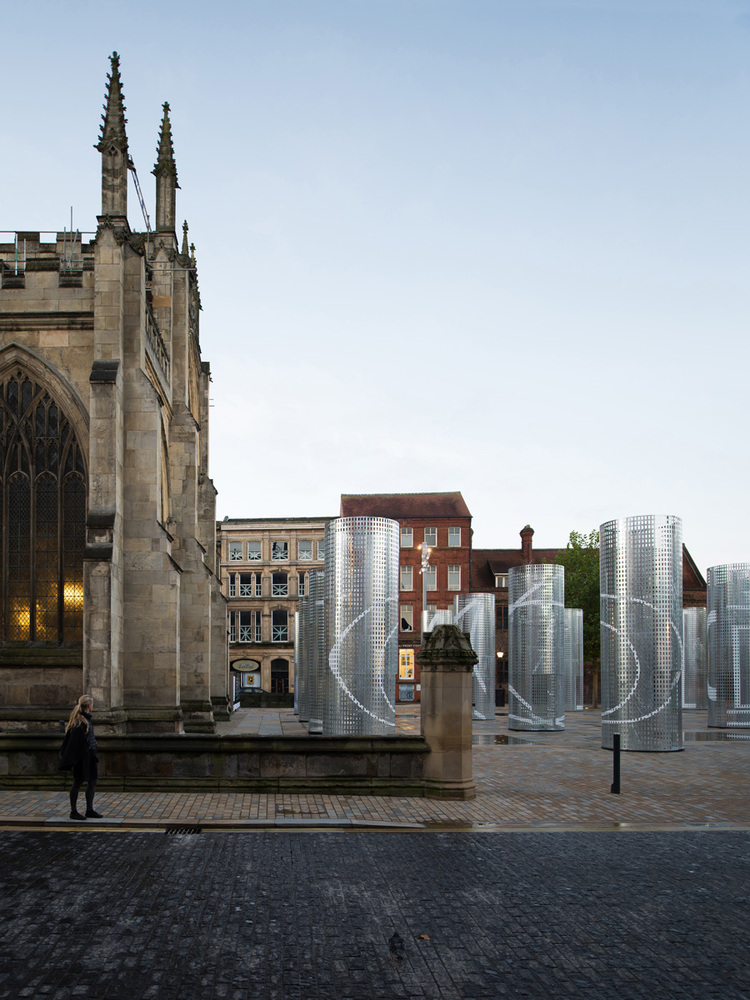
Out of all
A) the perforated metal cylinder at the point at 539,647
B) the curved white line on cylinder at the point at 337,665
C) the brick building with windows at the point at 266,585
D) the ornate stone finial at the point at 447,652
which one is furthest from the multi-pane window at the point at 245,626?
the ornate stone finial at the point at 447,652

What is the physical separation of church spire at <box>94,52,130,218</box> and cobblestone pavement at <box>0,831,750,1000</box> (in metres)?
15.2

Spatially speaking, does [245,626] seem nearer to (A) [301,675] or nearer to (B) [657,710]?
(A) [301,675]

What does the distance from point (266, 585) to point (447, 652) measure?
59831 millimetres

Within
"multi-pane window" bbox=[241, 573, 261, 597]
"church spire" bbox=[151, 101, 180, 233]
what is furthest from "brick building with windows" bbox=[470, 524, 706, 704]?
"church spire" bbox=[151, 101, 180, 233]

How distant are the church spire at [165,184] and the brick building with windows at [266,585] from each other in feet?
140

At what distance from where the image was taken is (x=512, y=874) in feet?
28.5

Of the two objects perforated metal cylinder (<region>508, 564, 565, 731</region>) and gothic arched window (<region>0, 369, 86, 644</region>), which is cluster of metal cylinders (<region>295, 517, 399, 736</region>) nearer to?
gothic arched window (<region>0, 369, 86, 644</region>)

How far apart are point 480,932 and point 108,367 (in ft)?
52.3

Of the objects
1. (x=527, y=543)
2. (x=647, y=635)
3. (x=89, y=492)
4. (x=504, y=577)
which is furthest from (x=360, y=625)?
(x=504, y=577)

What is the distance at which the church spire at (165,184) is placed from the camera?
94.5 ft

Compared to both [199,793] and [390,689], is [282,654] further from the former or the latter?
[199,793]

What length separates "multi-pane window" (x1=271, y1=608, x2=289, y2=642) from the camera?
70688mm

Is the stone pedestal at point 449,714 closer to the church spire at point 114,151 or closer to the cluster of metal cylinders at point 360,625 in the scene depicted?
the cluster of metal cylinders at point 360,625

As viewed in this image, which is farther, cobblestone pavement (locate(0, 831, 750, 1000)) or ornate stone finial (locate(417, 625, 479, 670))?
ornate stone finial (locate(417, 625, 479, 670))
